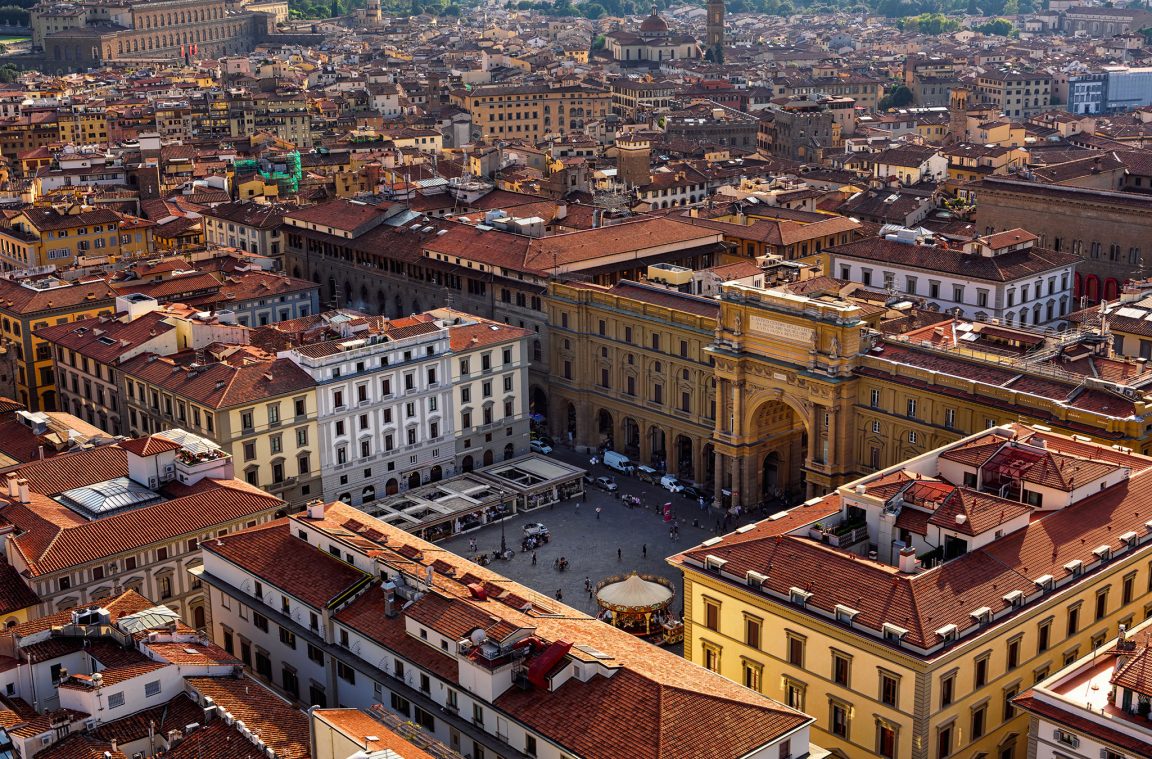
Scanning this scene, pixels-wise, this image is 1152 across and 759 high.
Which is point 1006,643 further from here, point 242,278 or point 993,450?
point 242,278

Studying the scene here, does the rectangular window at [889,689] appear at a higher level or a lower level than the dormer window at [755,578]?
lower

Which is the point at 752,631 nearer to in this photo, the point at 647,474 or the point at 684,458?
the point at 647,474

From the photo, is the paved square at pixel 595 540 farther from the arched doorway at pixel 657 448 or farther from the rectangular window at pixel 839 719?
the rectangular window at pixel 839 719

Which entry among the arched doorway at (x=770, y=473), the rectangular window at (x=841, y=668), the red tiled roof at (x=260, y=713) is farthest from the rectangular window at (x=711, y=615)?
the arched doorway at (x=770, y=473)

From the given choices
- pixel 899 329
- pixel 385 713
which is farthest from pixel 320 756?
pixel 899 329

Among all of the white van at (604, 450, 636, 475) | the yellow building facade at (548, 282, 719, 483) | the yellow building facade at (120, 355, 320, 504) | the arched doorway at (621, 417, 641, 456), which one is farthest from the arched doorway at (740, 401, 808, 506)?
the yellow building facade at (120, 355, 320, 504)

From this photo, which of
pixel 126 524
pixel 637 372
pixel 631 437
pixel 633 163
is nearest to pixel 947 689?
pixel 126 524

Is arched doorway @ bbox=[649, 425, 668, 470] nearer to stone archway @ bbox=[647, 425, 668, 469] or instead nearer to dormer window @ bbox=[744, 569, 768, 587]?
stone archway @ bbox=[647, 425, 668, 469]
